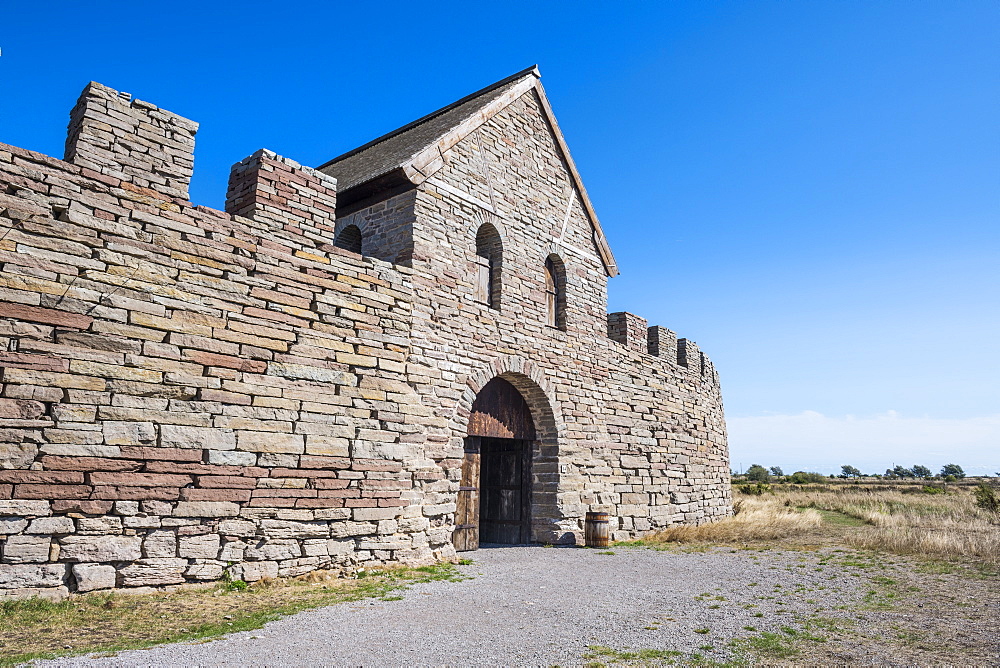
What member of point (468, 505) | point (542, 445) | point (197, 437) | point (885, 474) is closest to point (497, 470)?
point (542, 445)

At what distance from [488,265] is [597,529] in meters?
5.27

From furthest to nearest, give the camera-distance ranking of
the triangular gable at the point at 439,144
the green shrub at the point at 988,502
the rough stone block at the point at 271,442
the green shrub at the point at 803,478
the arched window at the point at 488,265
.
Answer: the green shrub at the point at 803,478 < the green shrub at the point at 988,502 < the arched window at the point at 488,265 < the triangular gable at the point at 439,144 < the rough stone block at the point at 271,442

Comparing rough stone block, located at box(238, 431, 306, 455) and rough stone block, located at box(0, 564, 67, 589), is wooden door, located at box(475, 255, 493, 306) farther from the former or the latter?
rough stone block, located at box(0, 564, 67, 589)

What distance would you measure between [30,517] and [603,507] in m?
9.48

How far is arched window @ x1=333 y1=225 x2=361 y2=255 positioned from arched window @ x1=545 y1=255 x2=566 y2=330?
3.73 meters

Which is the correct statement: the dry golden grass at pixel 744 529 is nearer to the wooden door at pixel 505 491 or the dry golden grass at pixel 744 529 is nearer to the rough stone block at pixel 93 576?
the wooden door at pixel 505 491

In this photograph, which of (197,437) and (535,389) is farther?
(535,389)

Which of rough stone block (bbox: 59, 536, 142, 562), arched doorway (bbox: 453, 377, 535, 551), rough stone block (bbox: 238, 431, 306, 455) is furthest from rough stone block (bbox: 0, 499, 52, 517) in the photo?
arched doorway (bbox: 453, 377, 535, 551)

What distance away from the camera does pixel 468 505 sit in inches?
432

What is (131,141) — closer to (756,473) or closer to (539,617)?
(539,617)

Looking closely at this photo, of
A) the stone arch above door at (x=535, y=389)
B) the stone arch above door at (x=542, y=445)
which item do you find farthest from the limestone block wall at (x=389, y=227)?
the stone arch above door at (x=542, y=445)

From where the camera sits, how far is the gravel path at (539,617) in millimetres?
4945

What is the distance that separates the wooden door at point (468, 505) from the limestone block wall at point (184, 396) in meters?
1.34

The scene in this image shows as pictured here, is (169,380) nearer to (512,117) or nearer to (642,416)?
(512,117)
